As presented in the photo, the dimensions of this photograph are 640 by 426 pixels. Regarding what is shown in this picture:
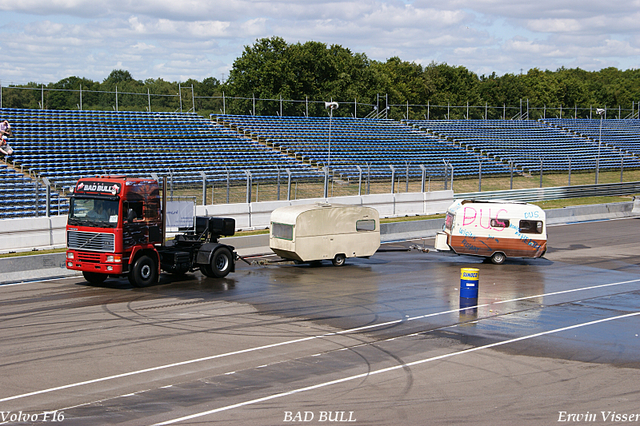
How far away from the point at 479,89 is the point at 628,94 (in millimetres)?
38657

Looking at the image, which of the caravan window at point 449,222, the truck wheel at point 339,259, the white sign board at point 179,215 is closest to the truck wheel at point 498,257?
the caravan window at point 449,222

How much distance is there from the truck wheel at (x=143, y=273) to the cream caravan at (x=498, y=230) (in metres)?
11.2

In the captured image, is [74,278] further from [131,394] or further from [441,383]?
[441,383]

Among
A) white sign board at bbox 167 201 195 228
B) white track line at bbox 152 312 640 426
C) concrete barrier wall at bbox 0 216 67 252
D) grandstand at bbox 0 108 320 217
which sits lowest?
white track line at bbox 152 312 640 426

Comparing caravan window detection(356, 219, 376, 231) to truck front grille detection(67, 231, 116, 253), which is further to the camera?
caravan window detection(356, 219, 376, 231)

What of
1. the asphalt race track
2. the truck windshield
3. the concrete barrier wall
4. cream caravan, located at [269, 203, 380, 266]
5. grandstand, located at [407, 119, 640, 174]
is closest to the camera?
the asphalt race track

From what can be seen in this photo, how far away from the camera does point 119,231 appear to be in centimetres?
1806

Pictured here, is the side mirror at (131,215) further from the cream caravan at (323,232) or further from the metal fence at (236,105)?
the metal fence at (236,105)

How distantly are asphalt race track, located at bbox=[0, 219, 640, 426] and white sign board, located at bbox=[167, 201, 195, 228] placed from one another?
5.60 ft

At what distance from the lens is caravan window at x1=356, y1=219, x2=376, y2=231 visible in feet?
78.5

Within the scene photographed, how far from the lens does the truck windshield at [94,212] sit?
18.3 m

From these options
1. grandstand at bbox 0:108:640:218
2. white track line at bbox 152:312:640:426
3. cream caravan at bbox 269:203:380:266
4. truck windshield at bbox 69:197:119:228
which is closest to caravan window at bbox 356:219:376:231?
cream caravan at bbox 269:203:380:266

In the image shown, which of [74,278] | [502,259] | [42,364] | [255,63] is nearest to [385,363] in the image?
[42,364]

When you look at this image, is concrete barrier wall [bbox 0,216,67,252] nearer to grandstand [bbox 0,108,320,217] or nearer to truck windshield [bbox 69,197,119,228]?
truck windshield [bbox 69,197,119,228]
